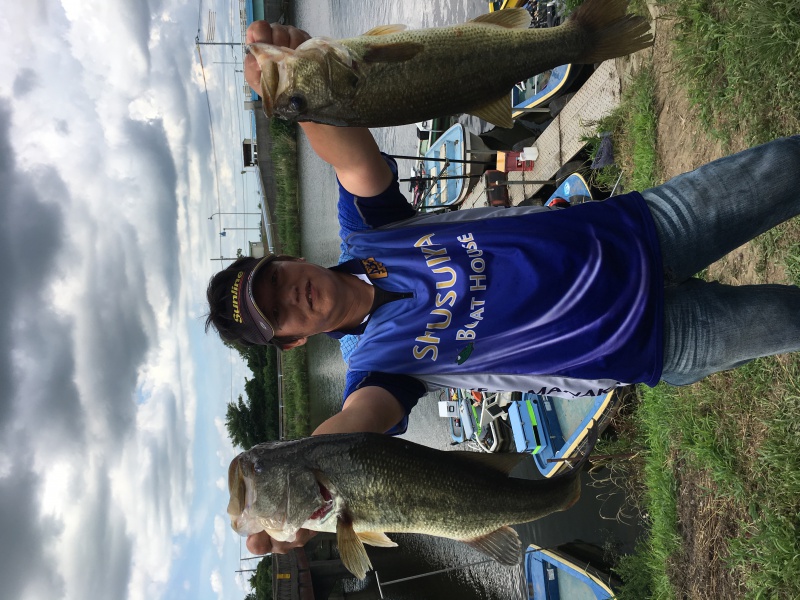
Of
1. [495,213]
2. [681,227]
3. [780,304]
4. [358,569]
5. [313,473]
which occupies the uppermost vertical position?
[495,213]

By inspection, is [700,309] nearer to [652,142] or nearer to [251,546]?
[251,546]

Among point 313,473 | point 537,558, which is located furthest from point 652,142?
point 537,558

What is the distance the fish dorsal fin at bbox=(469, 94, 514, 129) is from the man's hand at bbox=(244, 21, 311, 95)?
2.76 feet

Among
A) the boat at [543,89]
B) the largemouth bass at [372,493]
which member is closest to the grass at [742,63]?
the largemouth bass at [372,493]

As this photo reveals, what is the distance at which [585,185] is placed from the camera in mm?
6867

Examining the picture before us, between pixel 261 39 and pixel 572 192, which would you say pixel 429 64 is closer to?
pixel 261 39

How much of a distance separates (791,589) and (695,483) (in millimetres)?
1332

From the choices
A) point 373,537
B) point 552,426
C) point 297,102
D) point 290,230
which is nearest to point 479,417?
point 552,426

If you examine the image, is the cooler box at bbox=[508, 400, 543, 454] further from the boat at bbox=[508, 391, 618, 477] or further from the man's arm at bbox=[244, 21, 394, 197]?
the man's arm at bbox=[244, 21, 394, 197]

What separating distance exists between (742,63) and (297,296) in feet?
11.9

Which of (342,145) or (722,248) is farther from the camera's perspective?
(342,145)

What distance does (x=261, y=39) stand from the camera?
6.55 feet

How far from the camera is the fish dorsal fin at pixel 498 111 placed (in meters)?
2.32

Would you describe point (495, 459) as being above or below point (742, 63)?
below
